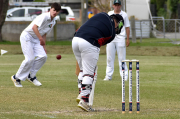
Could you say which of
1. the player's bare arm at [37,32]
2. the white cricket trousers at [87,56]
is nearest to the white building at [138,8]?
the player's bare arm at [37,32]

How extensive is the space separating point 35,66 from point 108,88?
1931 mm

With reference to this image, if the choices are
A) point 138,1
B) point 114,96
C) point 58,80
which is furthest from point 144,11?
point 114,96

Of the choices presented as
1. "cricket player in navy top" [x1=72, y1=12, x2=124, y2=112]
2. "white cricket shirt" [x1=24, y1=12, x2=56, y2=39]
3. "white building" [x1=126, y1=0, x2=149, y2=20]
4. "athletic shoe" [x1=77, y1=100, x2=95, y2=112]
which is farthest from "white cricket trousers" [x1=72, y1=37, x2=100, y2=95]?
"white building" [x1=126, y1=0, x2=149, y2=20]

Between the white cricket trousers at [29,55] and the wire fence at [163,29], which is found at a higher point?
the white cricket trousers at [29,55]

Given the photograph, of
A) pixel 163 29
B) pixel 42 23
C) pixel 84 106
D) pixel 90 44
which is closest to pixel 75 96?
pixel 84 106

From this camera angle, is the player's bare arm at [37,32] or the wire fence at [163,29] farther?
the wire fence at [163,29]

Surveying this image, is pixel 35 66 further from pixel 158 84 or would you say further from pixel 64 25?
pixel 64 25

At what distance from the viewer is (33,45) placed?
10.3 metres

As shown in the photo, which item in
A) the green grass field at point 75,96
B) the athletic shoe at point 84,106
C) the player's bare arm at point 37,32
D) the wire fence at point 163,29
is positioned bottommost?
the wire fence at point 163,29

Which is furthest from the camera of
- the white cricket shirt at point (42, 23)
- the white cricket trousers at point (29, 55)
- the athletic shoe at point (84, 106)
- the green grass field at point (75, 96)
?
the white cricket trousers at point (29, 55)

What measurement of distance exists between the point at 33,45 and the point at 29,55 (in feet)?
1.14

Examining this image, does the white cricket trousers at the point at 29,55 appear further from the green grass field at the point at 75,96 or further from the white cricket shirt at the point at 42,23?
the green grass field at the point at 75,96

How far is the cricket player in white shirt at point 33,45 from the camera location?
997 centimetres

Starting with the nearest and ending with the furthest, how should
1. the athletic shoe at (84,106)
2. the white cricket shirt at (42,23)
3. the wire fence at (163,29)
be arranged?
1. the athletic shoe at (84,106)
2. the white cricket shirt at (42,23)
3. the wire fence at (163,29)
